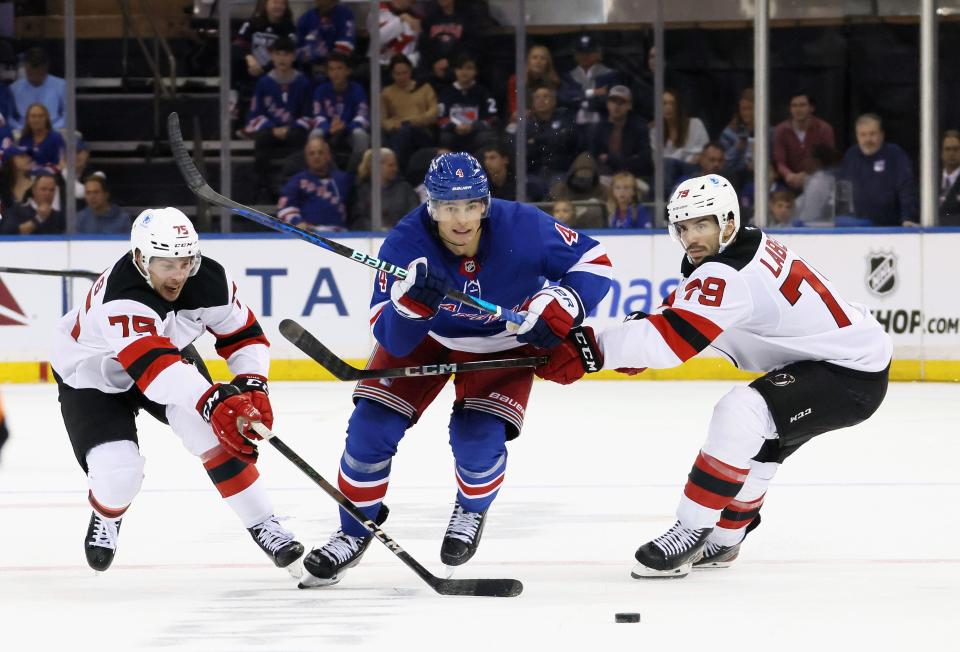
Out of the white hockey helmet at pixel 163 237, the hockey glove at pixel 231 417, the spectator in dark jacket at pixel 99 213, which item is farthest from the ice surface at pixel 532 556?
the spectator in dark jacket at pixel 99 213

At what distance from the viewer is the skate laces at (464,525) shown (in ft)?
11.6

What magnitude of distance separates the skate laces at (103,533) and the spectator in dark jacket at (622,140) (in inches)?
200

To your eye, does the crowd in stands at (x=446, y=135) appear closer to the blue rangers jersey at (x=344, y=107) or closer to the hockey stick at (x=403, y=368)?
the blue rangers jersey at (x=344, y=107)

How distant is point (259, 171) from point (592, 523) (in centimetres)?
463

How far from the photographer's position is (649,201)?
826cm

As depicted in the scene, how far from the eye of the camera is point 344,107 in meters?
8.41

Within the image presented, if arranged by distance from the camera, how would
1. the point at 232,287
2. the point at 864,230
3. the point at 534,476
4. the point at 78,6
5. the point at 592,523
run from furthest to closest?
the point at 78,6 → the point at 864,230 → the point at 534,476 → the point at 592,523 → the point at 232,287

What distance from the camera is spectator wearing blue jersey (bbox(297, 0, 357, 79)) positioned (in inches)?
333

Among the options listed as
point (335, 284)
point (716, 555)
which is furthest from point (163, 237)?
point (335, 284)

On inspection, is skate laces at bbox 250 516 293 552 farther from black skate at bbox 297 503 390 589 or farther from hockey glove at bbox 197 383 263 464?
hockey glove at bbox 197 383 263 464

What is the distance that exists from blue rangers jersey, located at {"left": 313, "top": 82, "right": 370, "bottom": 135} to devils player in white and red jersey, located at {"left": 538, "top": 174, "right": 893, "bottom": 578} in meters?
4.88

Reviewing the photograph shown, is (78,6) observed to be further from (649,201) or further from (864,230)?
(864,230)

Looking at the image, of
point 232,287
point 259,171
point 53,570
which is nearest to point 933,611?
point 232,287

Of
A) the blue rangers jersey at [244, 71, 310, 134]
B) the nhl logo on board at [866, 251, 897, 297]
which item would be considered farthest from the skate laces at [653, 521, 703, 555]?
the blue rangers jersey at [244, 71, 310, 134]
